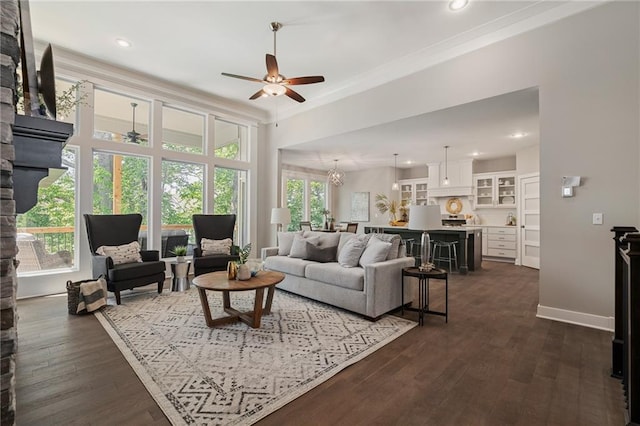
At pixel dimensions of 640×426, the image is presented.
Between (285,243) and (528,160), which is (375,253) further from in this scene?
(528,160)

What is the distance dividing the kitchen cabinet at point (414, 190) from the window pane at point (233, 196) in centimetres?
538

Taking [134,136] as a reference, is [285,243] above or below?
below

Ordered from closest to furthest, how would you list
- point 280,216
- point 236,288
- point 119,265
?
point 236,288 < point 119,265 < point 280,216

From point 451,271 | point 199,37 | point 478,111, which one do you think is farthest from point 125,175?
point 451,271

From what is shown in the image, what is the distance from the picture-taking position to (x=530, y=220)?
23.1 ft

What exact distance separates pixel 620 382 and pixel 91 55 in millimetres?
7163

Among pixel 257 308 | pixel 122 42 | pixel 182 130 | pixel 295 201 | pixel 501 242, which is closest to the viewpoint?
pixel 257 308

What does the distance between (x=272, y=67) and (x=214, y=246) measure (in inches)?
123

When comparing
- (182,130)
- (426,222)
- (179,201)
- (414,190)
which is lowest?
(426,222)

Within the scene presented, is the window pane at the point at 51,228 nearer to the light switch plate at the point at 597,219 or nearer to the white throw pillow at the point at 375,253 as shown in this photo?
the white throw pillow at the point at 375,253

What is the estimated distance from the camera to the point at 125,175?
527 centimetres

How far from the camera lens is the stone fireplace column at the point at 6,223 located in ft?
3.62

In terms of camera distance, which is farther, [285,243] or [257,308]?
[285,243]

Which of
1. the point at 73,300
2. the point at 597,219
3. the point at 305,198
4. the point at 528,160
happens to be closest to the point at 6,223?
the point at 73,300
